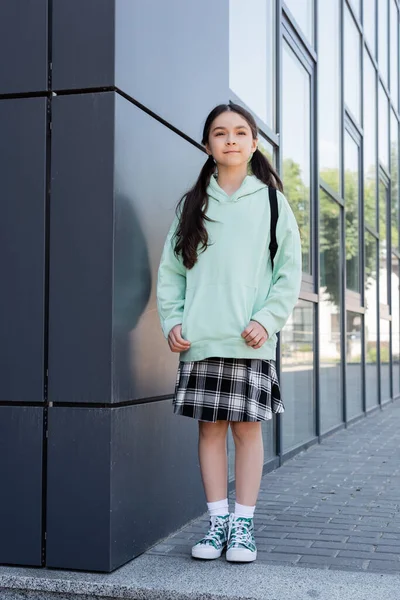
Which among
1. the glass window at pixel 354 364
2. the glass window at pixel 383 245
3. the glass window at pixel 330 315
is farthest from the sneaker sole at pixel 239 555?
the glass window at pixel 383 245

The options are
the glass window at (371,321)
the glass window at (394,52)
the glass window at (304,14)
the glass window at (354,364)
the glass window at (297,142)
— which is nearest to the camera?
the glass window at (297,142)

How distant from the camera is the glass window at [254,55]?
618 cm

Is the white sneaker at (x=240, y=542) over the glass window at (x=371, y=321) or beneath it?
beneath

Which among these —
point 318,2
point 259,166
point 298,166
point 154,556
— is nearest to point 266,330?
point 259,166

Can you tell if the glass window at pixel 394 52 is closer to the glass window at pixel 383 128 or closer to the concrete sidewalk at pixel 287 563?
the glass window at pixel 383 128

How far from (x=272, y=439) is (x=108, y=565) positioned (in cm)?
342

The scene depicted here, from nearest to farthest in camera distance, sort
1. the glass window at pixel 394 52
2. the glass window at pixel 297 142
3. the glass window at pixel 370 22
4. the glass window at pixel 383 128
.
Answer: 1. the glass window at pixel 297 142
2. the glass window at pixel 370 22
3. the glass window at pixel 383 128
4. the glass window at pixel 394 52

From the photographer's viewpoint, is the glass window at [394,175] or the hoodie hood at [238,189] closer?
the hoodie hood at [238,189]

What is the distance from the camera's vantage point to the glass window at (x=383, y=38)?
→ 14.3 metres

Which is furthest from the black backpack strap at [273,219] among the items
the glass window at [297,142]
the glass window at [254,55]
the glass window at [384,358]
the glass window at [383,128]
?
the glass window at [383,128]

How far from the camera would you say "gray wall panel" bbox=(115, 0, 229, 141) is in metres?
3.94

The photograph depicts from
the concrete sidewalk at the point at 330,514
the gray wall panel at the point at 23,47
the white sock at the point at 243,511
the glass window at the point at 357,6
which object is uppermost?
the glass window at the point at 357,6

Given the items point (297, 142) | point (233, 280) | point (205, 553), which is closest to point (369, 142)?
point (297, 142)

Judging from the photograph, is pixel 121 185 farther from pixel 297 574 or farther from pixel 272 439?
pixel 272 439
